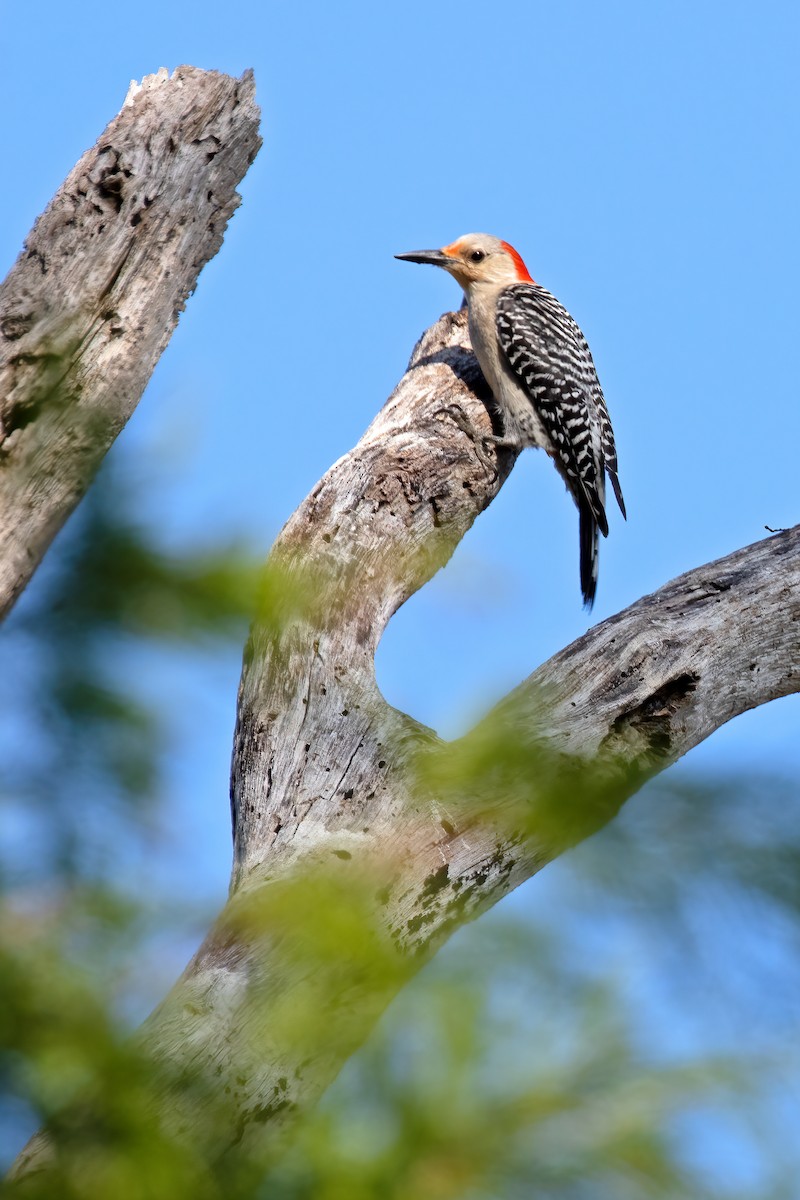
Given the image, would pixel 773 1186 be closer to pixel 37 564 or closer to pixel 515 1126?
pixel 515 1126

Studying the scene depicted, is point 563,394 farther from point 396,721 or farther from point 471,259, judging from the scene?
point 396,721

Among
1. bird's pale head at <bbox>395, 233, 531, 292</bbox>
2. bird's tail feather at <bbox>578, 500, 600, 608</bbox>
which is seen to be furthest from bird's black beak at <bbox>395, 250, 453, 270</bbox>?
bird's tail feather at <bbox>578, 500, 600, 608</bbox>

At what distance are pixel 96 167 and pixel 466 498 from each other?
318cm

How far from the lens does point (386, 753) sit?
14.7 feet

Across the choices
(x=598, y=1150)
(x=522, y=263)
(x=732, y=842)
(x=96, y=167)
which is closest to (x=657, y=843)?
(x=732, y=842)

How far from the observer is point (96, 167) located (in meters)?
3.27

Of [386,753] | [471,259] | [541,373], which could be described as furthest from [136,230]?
[471,259]

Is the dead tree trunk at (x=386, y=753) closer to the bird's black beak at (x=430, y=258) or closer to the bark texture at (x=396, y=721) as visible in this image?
the bark texture at (x=396, y=721)

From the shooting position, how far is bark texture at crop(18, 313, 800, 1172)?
198cm

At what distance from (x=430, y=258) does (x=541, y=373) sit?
5.56ft

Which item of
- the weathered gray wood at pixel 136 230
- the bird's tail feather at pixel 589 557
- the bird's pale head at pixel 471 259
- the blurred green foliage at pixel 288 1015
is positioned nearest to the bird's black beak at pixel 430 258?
the bird's pale head at pixel 471 259

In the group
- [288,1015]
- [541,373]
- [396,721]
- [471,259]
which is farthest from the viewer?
[471,259]

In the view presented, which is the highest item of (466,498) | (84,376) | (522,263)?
(522,263)

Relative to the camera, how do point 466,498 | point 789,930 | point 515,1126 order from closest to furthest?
point 515,1126
point 789,930
point 466,498
